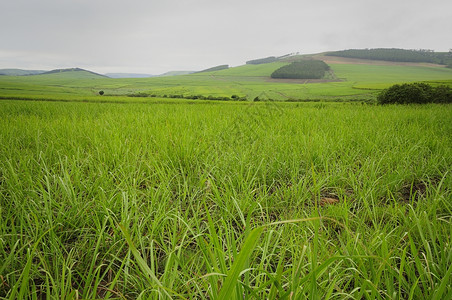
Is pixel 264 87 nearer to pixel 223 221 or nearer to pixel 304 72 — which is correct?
pixel 304 72

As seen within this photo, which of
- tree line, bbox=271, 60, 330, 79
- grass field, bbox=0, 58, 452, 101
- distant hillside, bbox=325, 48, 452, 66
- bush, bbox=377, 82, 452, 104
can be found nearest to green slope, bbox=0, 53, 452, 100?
grass field, bbox=0, 58, 452, 101

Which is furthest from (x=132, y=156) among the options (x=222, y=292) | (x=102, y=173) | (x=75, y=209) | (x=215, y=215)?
(x=222, y=292)

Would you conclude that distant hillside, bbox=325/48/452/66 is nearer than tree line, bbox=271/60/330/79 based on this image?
No

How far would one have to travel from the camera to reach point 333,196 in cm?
182

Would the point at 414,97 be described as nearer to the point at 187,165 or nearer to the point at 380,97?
the point at 380,97

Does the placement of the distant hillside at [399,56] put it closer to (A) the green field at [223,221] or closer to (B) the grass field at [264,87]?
(B) the grass field at [264,87]

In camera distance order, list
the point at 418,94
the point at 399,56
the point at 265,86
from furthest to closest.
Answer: the point at 399,56 < the point at 265,86 < the point at 418,94

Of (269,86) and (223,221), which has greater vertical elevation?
(269,86)

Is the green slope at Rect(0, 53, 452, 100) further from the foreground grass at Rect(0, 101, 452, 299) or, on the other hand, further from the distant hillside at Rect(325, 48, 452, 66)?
the foreground grass at Rect(0, 101, 452, 299)

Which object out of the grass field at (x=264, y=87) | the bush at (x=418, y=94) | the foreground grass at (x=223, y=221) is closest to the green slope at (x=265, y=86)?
the grass field at (x=264, y=87)

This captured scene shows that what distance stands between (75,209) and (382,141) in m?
3.49

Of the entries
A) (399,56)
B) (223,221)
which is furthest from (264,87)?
(399,56)

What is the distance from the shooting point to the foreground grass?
0.74 m

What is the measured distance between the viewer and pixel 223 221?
83 centimetres
